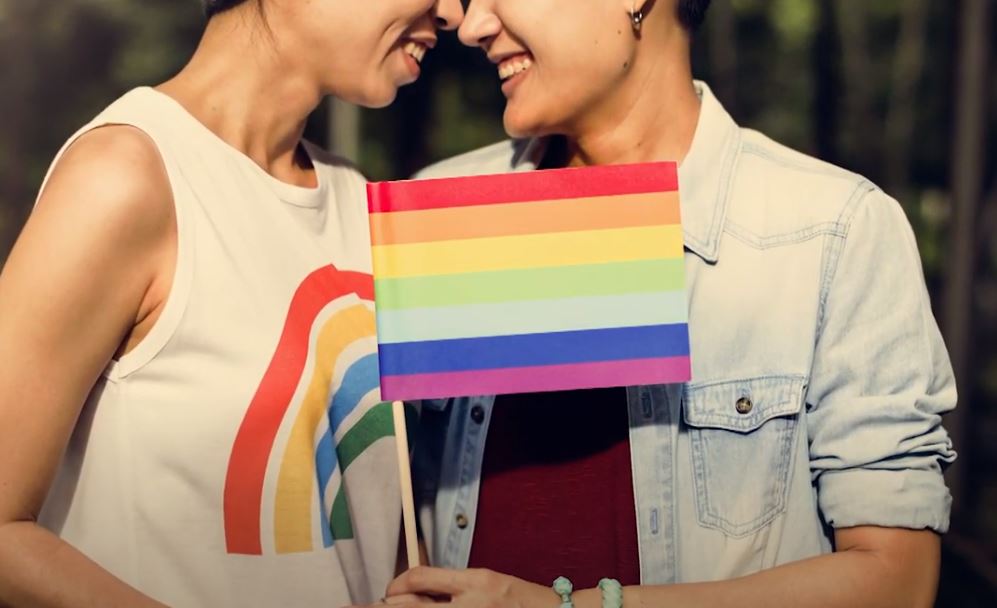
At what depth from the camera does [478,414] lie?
162 cm

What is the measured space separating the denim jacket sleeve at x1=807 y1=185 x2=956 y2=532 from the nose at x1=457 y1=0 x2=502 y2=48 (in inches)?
21.3

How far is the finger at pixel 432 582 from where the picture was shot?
53.2 inches

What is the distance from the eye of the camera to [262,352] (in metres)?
1.39

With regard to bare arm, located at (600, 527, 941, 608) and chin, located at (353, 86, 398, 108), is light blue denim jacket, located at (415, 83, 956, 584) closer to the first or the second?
bare arm, located at (600, 527, 941, 608)

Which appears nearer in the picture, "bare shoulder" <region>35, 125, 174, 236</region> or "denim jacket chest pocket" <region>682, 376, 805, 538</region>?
"bare shoulder" <region>35, 125, 174, 236</region>

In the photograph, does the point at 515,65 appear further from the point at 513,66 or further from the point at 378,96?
the point at 378,96

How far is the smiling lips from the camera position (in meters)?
1.64

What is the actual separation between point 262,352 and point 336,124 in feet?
9.45

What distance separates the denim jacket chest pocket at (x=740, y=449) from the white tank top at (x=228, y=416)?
1.42ft

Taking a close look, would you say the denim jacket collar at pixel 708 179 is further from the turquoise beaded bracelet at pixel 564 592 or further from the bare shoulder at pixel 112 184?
the bare shoulder at pixel 112 184

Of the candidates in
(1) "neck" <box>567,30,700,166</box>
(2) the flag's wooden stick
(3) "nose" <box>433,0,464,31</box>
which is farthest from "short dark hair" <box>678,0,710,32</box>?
(2) the flag's wooden stick

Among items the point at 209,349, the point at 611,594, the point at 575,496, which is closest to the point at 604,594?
the point at 611,594

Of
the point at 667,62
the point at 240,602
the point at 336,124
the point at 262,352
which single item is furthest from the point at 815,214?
the point at 336,124

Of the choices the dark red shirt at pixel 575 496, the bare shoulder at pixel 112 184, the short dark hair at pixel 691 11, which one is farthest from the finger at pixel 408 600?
the short dark hair at pixel 691 11
